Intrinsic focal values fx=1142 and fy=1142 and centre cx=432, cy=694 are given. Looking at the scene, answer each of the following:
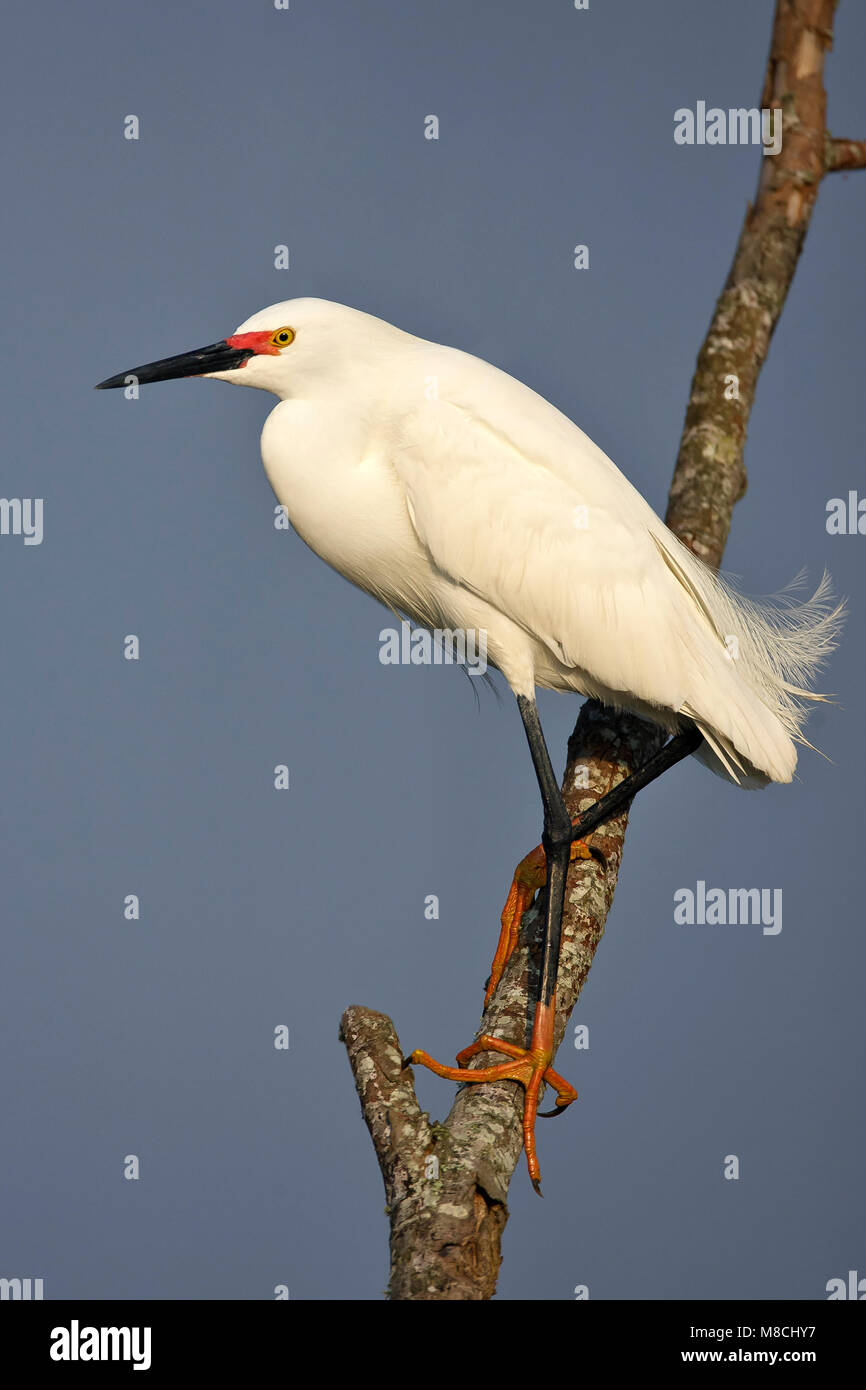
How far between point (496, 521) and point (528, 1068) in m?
1.39

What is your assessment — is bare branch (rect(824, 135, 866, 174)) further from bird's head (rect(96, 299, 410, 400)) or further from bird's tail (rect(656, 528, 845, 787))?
bird's head (rect(96, 299, 410, 400))

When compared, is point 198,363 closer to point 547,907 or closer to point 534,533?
point 534,533

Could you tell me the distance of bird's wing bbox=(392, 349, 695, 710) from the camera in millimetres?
3037

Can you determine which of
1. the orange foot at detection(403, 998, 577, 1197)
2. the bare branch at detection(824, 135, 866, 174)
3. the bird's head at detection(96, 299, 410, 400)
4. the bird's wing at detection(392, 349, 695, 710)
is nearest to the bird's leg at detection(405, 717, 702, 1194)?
the orange foot at detection(403, 998, 577, 1197)

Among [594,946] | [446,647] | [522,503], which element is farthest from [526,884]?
[522,503]

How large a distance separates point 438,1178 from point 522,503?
1697mm

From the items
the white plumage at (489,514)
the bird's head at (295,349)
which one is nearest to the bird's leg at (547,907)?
the white plumage at (489,514)

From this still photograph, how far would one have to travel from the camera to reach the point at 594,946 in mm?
3014

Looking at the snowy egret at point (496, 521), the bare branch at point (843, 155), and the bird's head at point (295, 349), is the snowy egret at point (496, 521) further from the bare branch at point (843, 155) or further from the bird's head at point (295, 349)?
the bare branch at point (843, 155)

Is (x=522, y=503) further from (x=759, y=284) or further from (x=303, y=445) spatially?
(x=759, y=284)

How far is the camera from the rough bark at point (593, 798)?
82.1 inches

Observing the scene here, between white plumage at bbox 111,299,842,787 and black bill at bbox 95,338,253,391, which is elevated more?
black bill at bbox 95,338,253,391

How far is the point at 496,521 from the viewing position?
3041 millimetres

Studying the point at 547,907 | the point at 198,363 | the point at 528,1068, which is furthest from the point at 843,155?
the point at 528,1068
